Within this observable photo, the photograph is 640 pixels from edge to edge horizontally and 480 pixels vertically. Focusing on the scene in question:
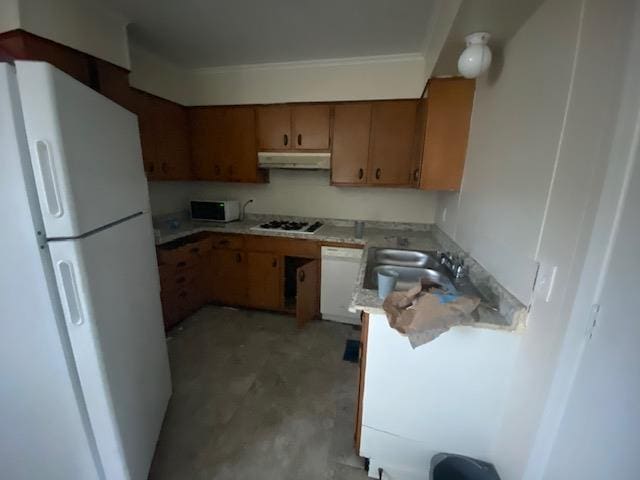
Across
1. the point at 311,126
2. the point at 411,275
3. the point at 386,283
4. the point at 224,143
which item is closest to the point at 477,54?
the point at 386,283

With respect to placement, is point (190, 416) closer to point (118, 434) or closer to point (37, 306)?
point (118, 434)

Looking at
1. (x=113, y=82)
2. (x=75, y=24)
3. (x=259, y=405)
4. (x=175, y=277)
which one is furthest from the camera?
(x=175, y=277)

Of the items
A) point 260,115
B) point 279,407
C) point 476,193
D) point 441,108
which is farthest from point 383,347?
point 260,115

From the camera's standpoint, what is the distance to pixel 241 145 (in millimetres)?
2756

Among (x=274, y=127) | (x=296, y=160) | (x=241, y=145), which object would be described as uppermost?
(x=274, y=127)

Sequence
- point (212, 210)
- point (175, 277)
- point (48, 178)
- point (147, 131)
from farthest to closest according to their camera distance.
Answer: point (212, 210) < point (175, 277) < point (147, 131) < point (48, 178)

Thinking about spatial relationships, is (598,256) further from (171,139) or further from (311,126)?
(171,139)

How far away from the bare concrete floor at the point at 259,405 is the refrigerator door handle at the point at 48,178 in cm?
137

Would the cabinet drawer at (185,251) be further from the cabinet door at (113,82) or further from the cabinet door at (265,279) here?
the cabinet door at (113,82)

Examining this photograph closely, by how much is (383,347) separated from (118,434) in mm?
1097

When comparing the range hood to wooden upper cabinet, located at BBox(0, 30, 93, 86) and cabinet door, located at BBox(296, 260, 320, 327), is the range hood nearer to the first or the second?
cabinet door, located at BBox(296, 260, 320, 327)

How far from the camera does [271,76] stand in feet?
8.86

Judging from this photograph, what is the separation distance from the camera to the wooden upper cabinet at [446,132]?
1.70 m

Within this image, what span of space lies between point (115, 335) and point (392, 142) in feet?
8.13
